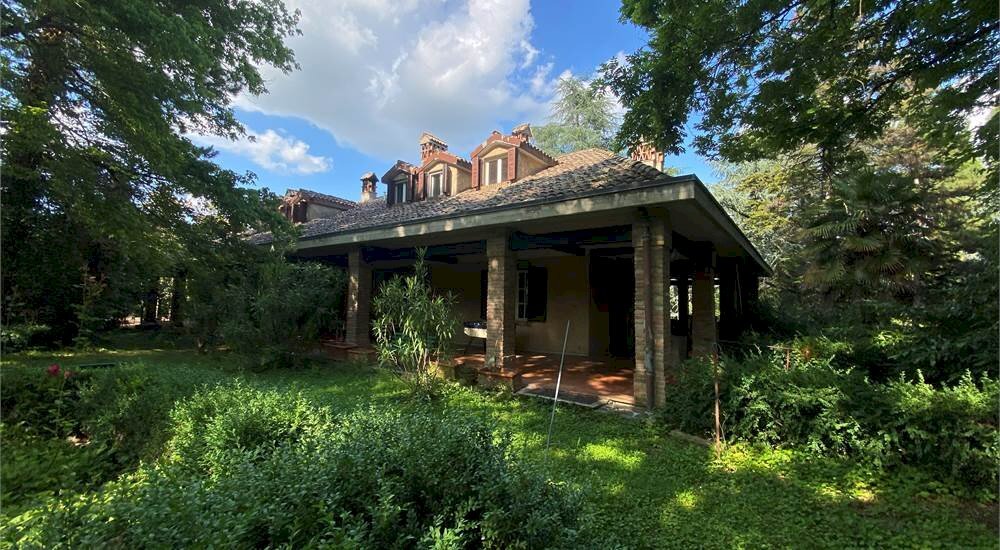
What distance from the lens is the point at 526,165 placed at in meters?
10.8

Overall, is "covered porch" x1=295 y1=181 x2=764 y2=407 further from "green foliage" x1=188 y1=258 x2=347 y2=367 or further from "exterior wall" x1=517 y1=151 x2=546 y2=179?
"exterior wall" x1=517 y1=151 x2=546 y2=179

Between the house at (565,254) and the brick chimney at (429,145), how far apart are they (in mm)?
47

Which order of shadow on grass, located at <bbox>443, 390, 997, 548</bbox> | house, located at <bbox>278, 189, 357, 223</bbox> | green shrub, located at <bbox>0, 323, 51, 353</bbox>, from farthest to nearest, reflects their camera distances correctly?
house, located at <bbox>278, 189, 357, 223</bbox>
green shrub, located at <bbox>0, 323, 51, 353</bbox>
shadow on grass, located at <bbox>443, 390, 997, 548</bbox>

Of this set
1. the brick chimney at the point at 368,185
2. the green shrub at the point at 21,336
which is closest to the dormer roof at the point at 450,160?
the brick chimney at the point at 368,185

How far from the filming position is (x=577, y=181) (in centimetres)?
729

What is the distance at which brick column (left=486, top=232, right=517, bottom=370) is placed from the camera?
24.3ft

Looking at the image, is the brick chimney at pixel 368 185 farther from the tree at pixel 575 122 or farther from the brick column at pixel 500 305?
the brick column at pixel 500 305

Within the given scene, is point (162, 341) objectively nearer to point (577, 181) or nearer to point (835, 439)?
point (577, 181)

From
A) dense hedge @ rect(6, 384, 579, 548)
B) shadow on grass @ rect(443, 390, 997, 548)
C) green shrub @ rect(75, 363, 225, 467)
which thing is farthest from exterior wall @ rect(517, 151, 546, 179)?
dense hedge @ rect(6, 384, 579, 548)

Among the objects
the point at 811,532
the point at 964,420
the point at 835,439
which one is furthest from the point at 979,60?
the point at 811,532

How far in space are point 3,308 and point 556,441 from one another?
14295mm

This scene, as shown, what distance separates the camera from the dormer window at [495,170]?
11.0 metres

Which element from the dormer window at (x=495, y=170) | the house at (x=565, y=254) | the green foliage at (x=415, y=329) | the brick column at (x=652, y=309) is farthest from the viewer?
the dormer window at (x=495, y=170)

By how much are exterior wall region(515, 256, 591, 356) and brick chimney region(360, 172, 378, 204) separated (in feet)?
35.4
